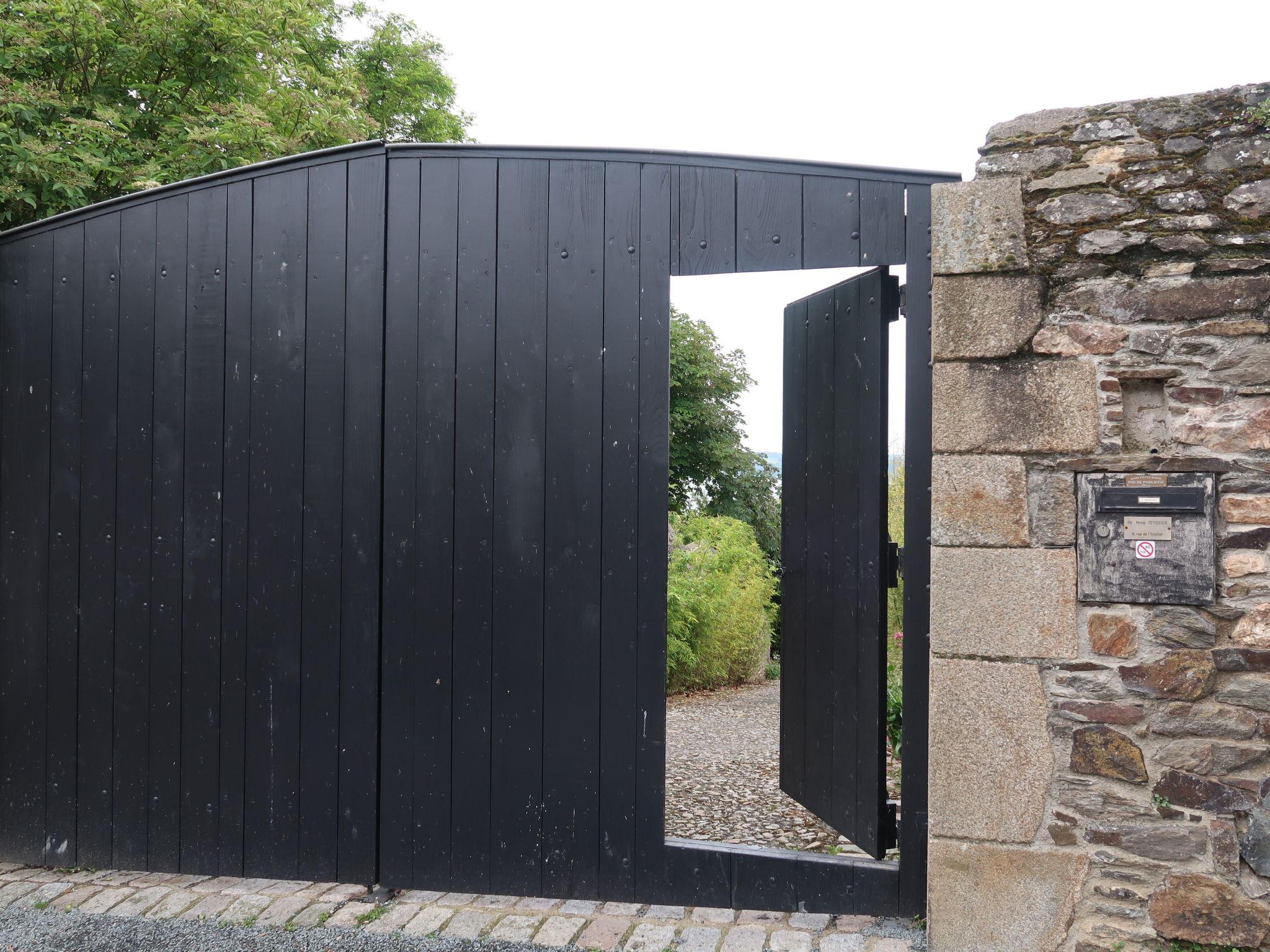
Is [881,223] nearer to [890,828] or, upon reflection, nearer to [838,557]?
[838,557]

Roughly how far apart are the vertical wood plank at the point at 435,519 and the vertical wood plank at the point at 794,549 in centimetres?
127

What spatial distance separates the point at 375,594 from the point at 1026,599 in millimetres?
2149

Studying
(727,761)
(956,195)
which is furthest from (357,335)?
(727,761)

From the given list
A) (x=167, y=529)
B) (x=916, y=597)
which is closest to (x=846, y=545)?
(x=916, y=597)

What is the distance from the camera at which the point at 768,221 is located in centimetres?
298

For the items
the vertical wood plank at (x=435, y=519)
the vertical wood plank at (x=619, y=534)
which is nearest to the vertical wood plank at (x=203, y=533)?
the vertical wood plank at (x=435, y=519)

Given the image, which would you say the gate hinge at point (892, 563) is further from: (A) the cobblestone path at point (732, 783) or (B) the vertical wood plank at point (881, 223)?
(A) the cobblestone path at point (732, 783)

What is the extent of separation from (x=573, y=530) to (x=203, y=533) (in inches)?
56.5

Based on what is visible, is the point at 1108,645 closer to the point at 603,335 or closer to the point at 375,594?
the point at 603,335

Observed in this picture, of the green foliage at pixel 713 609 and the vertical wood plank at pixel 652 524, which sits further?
the green foliage at pixel 713 609

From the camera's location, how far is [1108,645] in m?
2.41

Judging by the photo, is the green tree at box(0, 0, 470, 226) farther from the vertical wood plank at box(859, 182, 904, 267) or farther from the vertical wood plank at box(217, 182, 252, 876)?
the vertical wood plank at box(859, 182, 904, 267)

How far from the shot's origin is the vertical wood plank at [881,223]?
288cm

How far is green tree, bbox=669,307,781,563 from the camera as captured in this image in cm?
1141
